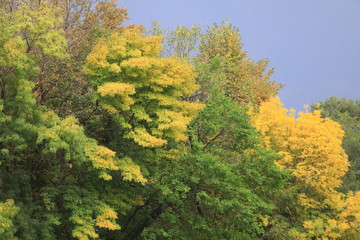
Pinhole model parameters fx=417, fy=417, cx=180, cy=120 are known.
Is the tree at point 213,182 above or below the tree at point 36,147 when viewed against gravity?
above

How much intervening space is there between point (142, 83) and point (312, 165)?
1405 cm

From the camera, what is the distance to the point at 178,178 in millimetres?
19281

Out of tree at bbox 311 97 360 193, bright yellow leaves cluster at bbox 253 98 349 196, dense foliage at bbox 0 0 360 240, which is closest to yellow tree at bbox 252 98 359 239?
bright yellow leaves cluster at bbox 253 98 349 196

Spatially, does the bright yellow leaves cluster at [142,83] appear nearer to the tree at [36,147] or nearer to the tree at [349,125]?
the tree at [36,147]

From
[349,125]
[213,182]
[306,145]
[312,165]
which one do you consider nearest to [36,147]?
[213,182]

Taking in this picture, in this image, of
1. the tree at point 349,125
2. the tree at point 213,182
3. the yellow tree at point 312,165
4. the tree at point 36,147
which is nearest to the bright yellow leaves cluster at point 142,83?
the tree at point 36,147

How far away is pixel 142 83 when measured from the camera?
18594mm

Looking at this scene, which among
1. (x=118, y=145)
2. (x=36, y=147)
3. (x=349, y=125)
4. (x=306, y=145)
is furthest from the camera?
(x=349, y=125)

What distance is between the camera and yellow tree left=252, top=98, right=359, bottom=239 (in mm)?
25391

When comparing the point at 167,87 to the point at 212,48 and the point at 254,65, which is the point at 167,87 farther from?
the point at 254,65

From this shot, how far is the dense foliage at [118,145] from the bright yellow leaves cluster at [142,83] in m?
0.06

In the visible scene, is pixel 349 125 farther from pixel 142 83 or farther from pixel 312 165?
pixel 142 83

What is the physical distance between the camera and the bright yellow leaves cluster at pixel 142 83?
17609 millimetres

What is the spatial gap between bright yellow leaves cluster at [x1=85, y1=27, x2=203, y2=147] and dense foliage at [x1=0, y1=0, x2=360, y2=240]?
0.06 metres
